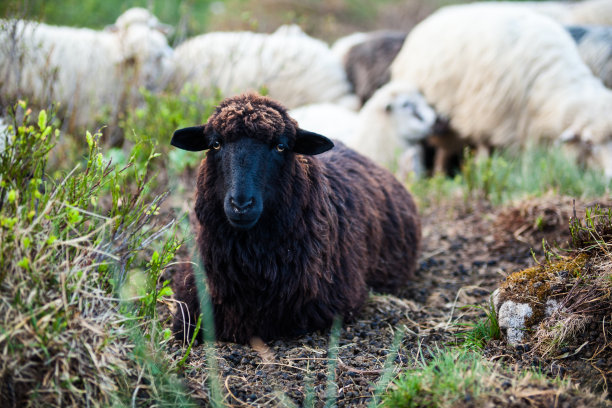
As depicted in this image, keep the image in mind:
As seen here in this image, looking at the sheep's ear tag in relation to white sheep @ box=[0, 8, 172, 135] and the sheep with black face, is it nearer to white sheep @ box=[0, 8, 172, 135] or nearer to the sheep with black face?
the sheep with black face

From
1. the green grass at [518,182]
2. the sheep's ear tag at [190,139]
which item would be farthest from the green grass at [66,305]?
the green grass at [518,182]

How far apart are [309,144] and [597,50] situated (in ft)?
22.7

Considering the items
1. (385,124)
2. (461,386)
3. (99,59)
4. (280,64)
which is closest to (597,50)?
(385,124)

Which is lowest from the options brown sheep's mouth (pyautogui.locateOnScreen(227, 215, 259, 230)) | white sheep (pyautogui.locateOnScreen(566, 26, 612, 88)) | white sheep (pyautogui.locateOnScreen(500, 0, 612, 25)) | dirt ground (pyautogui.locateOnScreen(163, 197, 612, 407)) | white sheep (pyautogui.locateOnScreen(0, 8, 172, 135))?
dirt ground (pyautogui.locateOnScreen(163, 197, 612, 407))

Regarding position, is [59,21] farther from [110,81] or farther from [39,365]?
[39,365]

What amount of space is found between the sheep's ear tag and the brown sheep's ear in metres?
0.59

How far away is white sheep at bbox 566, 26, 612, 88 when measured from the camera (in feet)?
27.3

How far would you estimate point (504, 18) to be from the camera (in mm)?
8297

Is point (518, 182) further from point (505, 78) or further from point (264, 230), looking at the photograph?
point (264, 230)

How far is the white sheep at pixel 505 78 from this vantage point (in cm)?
776

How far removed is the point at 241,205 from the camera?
3033mm

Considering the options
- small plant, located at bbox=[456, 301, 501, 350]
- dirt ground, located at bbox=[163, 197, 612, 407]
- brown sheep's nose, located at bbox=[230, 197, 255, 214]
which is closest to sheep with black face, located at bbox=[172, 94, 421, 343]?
brown sheep's nose, located at bbox=[230, 197, 255, 214]

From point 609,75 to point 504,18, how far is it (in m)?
1.80

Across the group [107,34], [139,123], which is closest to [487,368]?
[139,123]
